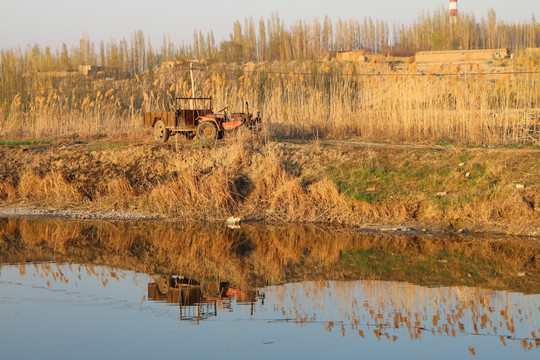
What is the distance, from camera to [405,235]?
15914 mm

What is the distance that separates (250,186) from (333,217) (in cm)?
253

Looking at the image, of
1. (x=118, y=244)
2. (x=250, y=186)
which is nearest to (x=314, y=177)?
(x=250, y=186)

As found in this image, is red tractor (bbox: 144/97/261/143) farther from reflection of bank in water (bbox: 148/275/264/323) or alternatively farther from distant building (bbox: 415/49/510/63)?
distant building (bbox: 415/49/510/63)

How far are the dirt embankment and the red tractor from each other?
69 cm

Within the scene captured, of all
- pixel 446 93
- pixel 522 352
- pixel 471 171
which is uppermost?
pixel 446 93

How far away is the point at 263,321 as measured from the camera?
387 inches

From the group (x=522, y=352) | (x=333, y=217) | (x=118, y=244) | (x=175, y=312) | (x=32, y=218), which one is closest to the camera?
(x=522, y=352)

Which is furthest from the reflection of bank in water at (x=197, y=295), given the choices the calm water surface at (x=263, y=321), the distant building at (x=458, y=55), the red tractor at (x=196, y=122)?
the distant building at (x=458, y=55)

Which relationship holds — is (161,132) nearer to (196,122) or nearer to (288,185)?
(196,122)

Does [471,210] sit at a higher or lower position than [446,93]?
lower

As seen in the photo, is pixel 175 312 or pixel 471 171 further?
pixel 471 171

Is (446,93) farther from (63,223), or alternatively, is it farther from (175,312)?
(175,312)

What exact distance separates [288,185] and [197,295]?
22.5 feet

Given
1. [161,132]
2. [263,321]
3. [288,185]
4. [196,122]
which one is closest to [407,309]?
[263,321]
